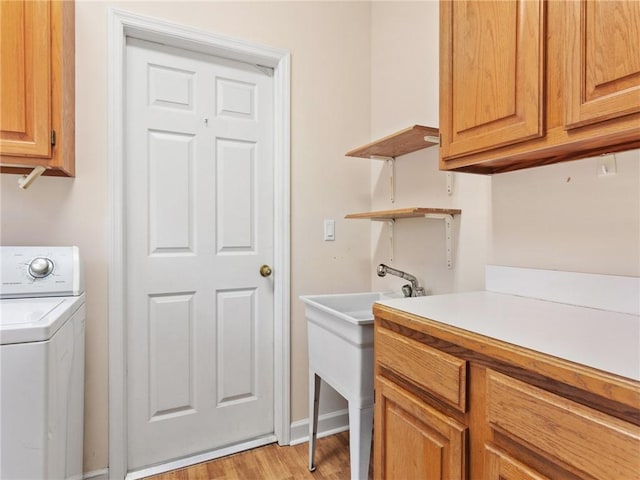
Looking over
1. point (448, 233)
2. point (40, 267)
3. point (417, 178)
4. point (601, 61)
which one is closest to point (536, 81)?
point (601, 61)

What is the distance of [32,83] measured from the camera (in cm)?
122

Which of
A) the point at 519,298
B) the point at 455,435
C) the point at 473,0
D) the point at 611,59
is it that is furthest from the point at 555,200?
the point at 455,435

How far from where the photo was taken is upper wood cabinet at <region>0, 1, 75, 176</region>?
46.9 inches

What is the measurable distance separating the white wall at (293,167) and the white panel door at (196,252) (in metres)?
0.13

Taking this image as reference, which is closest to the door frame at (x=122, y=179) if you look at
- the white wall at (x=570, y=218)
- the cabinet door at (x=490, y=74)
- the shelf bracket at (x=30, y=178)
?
the shelf bracket at (x=30, y=178)

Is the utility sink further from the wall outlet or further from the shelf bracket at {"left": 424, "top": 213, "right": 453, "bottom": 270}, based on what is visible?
the wall outlet

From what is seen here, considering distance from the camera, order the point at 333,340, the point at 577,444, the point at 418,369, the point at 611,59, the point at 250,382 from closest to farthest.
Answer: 1. the point at 577,444
2. the point at 611,59
3. the point at 418,369
4. the point at 333,340
5. the point at 250,382

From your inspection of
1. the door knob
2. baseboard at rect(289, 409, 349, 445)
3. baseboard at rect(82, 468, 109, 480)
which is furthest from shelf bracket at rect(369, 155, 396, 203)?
baseboard at rect(82, 468, 109, 480)

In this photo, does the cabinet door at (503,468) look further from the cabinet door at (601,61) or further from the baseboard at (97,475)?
the baseboard at (97,475)

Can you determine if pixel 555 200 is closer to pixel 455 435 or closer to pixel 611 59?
pixel 611 59

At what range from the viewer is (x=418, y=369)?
3.17 feet

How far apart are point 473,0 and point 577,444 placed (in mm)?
1220

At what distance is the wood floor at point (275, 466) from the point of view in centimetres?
168

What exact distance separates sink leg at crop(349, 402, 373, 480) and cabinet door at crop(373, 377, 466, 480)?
0.23 m
